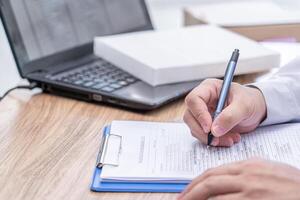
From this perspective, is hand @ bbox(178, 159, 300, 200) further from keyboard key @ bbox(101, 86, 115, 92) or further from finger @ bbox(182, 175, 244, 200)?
keyboard key @ bbox(101, 86, 115, 92)

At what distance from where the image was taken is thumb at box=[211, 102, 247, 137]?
762 millimetres

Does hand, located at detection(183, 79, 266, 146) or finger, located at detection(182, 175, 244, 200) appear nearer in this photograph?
finger, located at detection(182, 175, 244, 200)

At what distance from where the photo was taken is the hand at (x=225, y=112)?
771 mm

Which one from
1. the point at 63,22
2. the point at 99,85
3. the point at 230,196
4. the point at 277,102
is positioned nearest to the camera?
the point at 230,196

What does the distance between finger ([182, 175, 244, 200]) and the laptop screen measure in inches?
21.5

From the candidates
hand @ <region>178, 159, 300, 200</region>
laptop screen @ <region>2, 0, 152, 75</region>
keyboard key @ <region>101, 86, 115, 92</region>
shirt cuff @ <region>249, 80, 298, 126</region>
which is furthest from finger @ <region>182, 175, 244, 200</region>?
laptop screen @ <region>2, 0, 152, 75</region>

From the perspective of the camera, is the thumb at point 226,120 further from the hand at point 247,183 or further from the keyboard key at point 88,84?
the keyboard key at point 88,84

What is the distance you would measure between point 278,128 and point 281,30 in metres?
0.57

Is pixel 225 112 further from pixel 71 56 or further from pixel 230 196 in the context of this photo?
pixel 71 56

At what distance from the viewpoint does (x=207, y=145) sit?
2.57ft

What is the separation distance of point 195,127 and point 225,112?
0.18 ft

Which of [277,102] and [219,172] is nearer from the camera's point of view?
[219,172]

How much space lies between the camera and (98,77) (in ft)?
3.39

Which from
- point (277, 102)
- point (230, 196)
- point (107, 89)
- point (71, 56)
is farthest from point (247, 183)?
point (71, 56)
